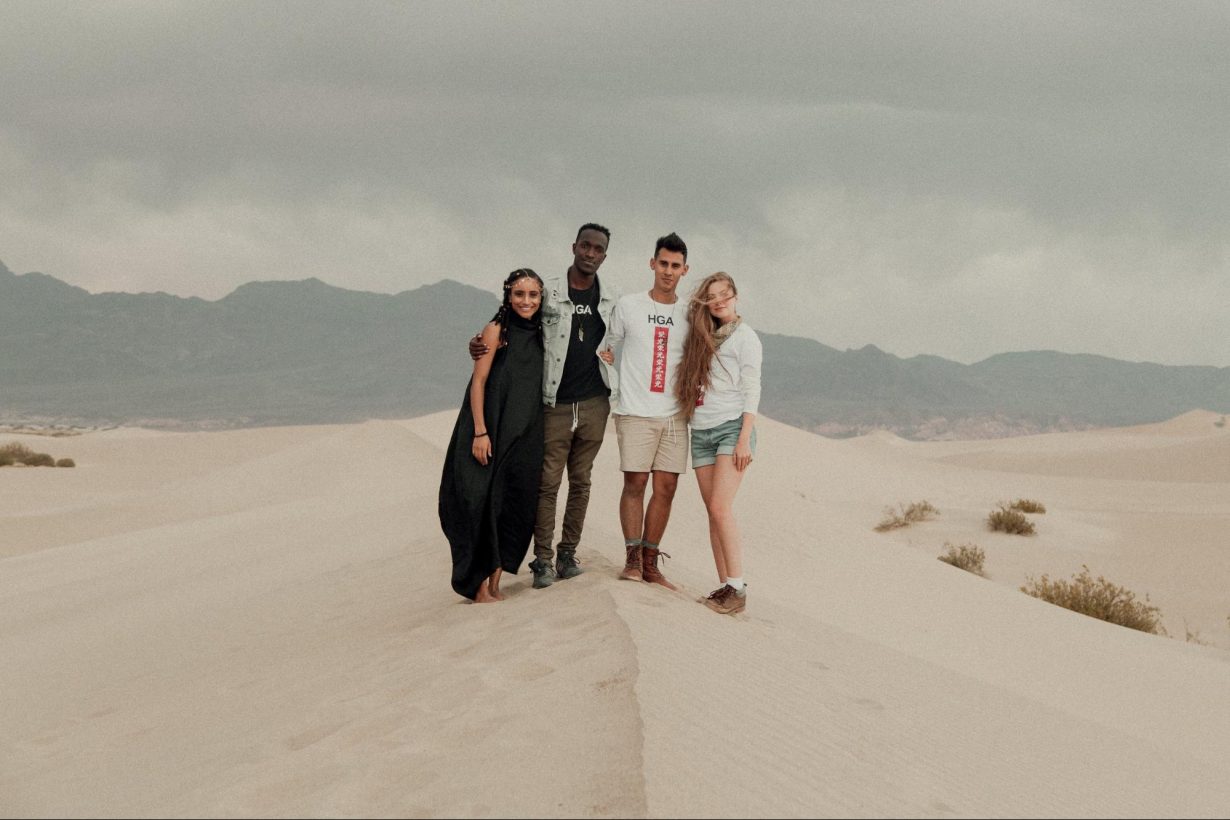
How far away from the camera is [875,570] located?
11797 millimetres

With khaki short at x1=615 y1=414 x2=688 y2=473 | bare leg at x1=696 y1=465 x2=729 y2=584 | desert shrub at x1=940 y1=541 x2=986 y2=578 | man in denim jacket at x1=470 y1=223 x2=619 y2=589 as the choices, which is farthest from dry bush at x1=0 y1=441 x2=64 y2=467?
bare leg at x1=696 y1=465 x2=729 y2=584

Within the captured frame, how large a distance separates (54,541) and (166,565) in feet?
20.6

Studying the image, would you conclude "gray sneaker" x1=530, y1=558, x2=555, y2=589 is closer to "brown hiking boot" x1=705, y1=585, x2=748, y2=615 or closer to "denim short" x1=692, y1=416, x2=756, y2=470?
"brown hiking boot" x1=705, y1=585, x2=748, y2=615

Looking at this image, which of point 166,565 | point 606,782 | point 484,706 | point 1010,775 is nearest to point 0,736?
point 484,706

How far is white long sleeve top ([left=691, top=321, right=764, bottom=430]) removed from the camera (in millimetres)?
5957

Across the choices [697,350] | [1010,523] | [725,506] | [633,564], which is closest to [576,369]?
[697,350]

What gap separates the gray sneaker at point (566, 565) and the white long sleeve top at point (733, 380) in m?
1.46

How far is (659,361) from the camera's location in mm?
6055

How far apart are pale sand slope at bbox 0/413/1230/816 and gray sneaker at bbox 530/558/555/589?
24 cm

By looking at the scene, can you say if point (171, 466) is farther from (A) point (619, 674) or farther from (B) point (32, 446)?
(A) point (619, 674)

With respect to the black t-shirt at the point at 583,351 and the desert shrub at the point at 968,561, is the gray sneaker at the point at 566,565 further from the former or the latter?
the desert shrub at the point at 968,561

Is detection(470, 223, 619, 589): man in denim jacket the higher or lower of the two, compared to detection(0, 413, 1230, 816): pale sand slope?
higher

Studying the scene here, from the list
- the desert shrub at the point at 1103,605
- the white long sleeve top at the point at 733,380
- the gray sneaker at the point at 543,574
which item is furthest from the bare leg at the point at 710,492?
the desert shrub at the point at 1103,605

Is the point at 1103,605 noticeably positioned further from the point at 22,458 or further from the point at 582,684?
the point at 22,458
